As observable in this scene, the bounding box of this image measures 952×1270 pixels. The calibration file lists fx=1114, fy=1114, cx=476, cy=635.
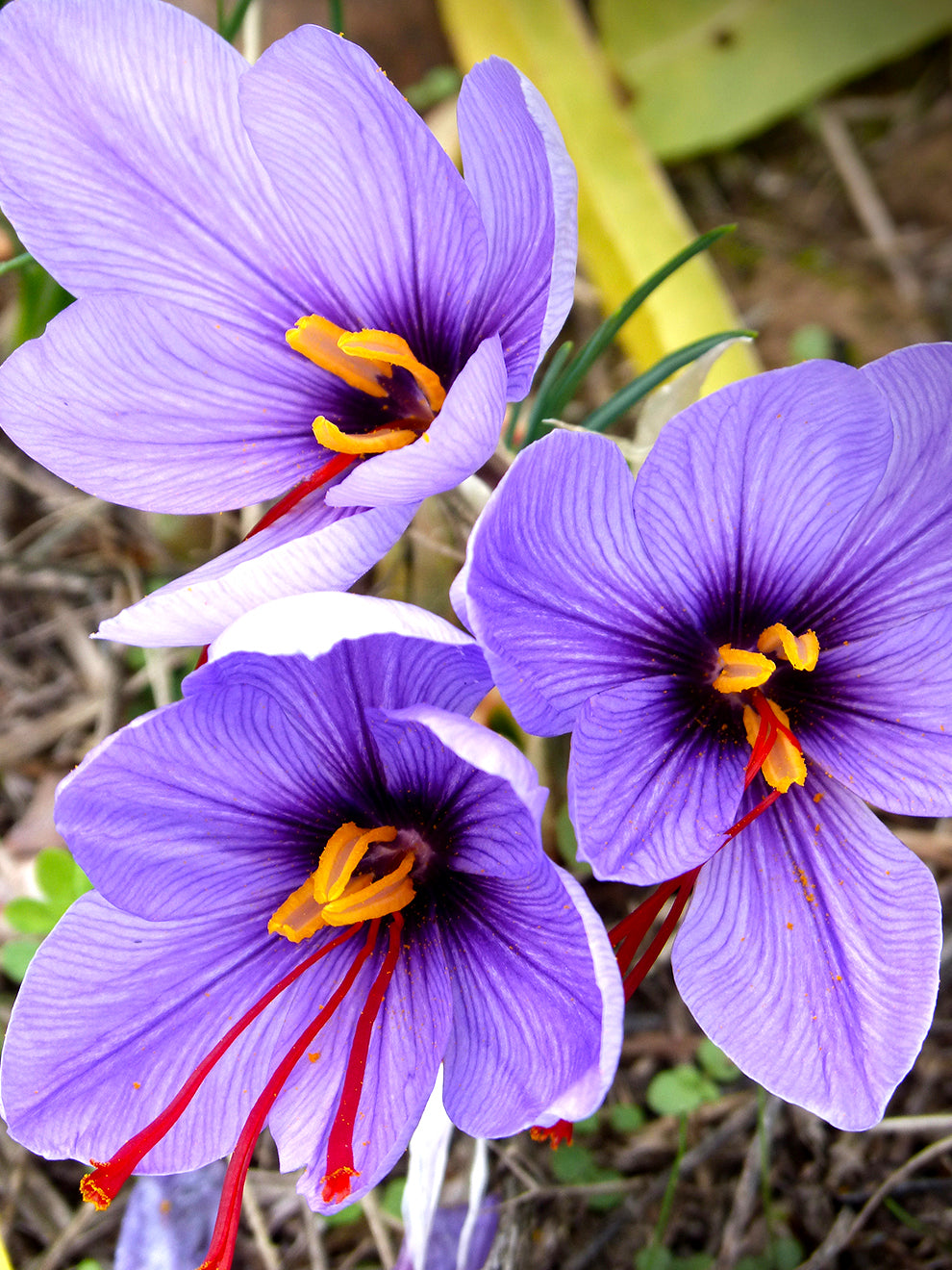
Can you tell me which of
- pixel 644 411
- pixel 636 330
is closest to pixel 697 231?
pixel 636 330

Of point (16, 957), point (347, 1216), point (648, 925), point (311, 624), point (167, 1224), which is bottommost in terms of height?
point (347, 1216)

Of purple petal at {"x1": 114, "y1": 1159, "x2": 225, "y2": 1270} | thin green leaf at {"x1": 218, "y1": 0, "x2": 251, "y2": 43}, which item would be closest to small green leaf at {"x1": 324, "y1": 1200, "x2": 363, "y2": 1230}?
purple petal at {"x1": 114, "y1": 1159, "x2": 225, "y2": 1270}

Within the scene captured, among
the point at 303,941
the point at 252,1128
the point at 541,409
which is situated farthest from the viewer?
the point at 541,409

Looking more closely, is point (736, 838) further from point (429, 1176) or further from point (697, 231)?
point (697, 231)

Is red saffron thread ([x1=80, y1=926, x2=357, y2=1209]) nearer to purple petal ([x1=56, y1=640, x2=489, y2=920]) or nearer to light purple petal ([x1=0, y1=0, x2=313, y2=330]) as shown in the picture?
purple petal ([x1=56, y1=640, x2=489, y2=920])

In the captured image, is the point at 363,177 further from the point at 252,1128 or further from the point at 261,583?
the point at 252,1128

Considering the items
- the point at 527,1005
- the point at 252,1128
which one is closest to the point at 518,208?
the point at 527,1005

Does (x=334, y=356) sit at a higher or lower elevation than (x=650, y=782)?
higher

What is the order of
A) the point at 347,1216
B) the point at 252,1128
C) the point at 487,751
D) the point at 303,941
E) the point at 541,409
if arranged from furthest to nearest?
the point at 347,1216 → the point at 541,409 → the point at 303,941 → the point at 252,1128 → the point at 487,751
